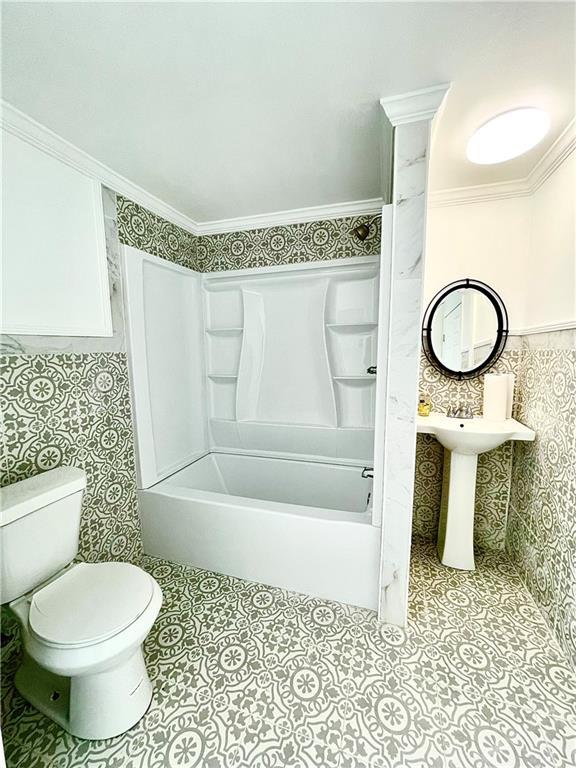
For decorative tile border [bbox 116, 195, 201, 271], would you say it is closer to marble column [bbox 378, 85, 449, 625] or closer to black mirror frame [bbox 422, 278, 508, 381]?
marble column [bbox 378, 85, 449, 625]

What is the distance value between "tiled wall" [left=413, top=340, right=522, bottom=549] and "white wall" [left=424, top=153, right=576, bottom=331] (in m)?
0.31

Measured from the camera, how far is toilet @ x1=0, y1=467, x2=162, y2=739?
1.10 metres

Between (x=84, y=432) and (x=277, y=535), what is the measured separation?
120 cm

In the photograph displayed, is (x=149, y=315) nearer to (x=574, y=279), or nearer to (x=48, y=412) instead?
(x=48, y=412)

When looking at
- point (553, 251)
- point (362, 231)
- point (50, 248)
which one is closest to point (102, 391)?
point (50, 248)

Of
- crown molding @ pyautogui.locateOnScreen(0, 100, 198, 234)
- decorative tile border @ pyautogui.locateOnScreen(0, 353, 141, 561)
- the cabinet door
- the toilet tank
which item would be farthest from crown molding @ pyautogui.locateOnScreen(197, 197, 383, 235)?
the toilet tank

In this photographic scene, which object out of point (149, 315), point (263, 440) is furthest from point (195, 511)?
point (149, 315)

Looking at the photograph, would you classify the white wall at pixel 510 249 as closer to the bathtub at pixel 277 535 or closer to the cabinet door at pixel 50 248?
the bathtub at pixel 277 535

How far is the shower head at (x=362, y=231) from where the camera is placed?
2205mm

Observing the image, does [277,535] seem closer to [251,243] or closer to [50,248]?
[50,248]

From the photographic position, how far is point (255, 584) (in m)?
1.92

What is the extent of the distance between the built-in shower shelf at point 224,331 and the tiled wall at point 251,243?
49cm

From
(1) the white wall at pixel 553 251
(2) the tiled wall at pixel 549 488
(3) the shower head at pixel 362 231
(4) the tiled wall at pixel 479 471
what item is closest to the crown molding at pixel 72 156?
(3) the shower head at pixel 362 231

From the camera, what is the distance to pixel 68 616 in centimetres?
118
